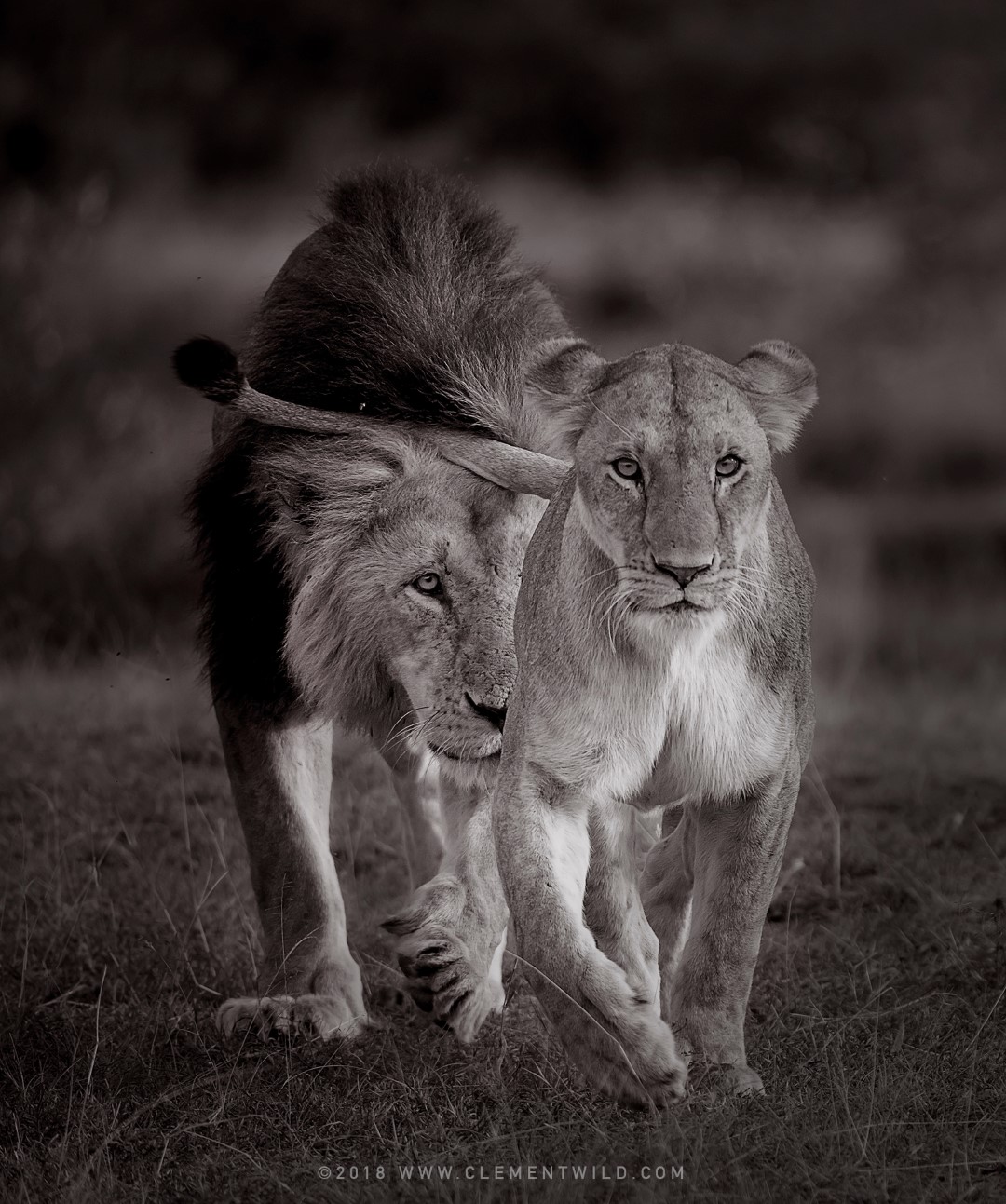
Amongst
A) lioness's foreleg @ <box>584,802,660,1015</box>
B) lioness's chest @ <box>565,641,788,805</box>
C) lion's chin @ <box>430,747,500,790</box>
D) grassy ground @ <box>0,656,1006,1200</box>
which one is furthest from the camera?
lion's chin @ <box>430,747,500,790</box>

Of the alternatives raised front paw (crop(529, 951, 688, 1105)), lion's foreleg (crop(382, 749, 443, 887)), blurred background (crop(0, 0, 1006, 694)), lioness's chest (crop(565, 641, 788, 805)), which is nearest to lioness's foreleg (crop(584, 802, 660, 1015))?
lioness's chest (crop(565, 641, 788, 805))

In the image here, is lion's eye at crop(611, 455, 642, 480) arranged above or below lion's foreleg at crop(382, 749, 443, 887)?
above

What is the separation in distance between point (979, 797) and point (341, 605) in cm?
202

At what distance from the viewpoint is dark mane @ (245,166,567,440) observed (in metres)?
4.39

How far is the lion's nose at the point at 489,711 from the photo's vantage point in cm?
402

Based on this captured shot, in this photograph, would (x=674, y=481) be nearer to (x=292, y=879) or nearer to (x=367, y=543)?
(x=367, y=543)

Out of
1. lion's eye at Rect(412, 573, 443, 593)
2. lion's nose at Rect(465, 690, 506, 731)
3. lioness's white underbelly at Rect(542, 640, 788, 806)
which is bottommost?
lion's nose at Rect(465, 690, 506, 731)

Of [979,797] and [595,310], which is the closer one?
[979,797]

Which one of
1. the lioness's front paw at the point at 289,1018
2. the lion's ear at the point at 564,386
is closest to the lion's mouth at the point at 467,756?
the lioness's front paw at the point at 289,1018

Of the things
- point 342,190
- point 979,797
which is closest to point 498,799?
point 342,190

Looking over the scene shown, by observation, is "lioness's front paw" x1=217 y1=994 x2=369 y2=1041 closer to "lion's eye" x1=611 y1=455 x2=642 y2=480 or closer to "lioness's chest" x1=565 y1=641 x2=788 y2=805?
"lioness's chest" x1=565 y1=641 x2=788 y2=805

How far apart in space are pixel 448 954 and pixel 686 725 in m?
0.74

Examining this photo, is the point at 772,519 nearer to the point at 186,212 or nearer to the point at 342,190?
the point at 342,190

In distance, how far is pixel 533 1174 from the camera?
2.97 m
